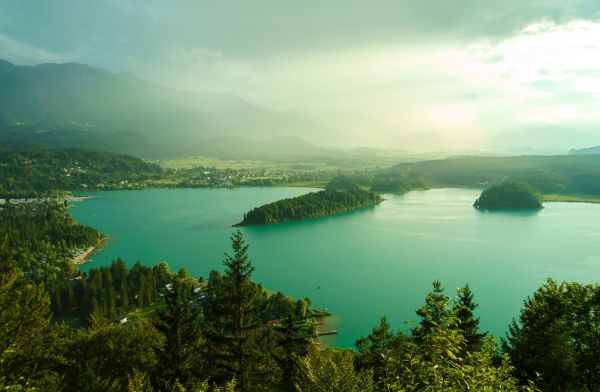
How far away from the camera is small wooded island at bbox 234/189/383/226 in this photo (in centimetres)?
5619

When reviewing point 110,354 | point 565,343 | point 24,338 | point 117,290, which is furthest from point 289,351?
point 117,290

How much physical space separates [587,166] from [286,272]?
107 meters

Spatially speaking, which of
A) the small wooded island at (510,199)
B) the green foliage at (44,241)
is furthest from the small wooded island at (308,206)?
the green foliage at (44,241)

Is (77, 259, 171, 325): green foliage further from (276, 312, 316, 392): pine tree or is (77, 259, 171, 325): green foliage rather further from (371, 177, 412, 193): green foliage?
(371, 177, 412, 193): green foliage

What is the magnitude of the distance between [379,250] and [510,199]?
4304cm

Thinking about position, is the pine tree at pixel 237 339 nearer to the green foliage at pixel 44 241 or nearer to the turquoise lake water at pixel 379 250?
the turquoise lake water at pixel 379 250

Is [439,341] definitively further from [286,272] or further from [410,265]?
[410,265]

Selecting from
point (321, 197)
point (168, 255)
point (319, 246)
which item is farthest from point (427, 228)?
point (168, 255)

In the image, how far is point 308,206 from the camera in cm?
6250

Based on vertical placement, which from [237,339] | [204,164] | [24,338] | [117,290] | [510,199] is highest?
[204,164]

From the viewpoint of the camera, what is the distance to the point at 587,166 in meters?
106

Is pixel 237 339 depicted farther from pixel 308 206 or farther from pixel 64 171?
pixel 64 171

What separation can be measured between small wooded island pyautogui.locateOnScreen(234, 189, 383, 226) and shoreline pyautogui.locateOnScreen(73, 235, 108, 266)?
16905 mm

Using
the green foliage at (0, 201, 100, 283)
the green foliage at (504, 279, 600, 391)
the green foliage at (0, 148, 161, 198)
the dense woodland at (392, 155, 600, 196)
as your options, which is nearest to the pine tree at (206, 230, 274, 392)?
the green foliage at (504, 279, 600, 391)
